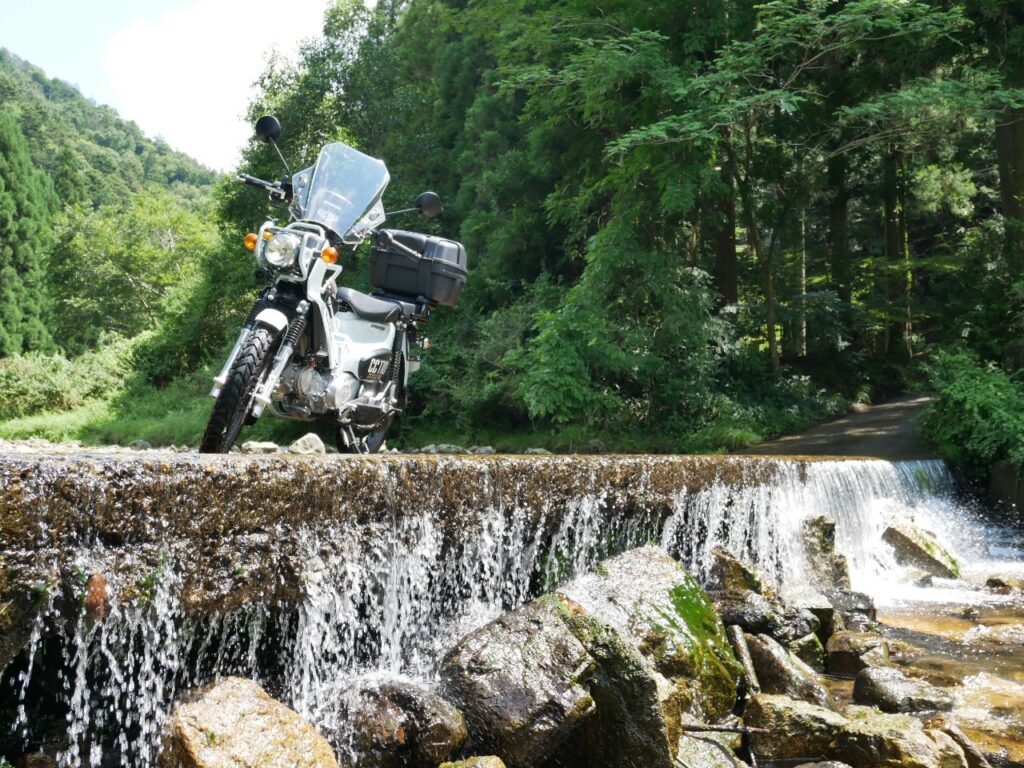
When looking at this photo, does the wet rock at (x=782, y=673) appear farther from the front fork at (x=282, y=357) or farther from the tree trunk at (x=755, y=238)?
the tree trunk at (x=755, y=238)

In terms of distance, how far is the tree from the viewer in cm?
3400

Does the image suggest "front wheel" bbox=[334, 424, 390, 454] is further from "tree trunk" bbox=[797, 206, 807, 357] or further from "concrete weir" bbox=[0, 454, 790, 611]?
"tree trunk" bbox=[797, 206, 807, 357]

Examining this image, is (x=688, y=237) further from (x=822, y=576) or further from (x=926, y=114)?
(x=822, y=576)

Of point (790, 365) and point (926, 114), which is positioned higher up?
point (926, 114)

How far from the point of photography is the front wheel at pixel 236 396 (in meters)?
4.15

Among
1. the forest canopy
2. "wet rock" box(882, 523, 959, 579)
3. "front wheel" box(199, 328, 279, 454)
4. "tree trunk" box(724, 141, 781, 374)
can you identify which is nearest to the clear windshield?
"front wheel" box(199, 328, 279, 454)

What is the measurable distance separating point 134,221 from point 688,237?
2278cm

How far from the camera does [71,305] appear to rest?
30406 millimetres

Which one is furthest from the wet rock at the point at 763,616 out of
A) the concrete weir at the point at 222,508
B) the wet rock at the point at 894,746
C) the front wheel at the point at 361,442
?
the front wheel at the point at 361,442

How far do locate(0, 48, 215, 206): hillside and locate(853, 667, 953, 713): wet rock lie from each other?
46945 mm

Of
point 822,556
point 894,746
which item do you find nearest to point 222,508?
point 894,746

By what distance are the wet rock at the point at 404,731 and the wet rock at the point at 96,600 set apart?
87 centimetres

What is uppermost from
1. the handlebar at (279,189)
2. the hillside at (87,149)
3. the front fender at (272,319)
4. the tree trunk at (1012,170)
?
the hillside at (87,149)

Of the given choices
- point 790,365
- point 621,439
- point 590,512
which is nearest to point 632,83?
point 621,439
